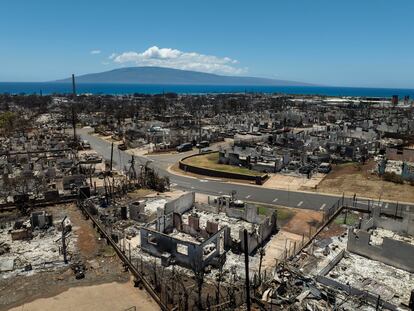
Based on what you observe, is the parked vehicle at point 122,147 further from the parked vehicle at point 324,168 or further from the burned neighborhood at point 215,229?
the parked vehicle at point 324,168

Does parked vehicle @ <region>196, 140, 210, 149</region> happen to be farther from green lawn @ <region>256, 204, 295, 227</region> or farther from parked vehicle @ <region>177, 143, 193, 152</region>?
green lawn @ <region>256, 204, 295, 227</region>

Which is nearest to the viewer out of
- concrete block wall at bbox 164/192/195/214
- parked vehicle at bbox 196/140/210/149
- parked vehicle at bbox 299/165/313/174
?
concrete block wall at bbox 164/192/195/214

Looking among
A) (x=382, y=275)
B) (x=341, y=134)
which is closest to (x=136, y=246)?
(x=382, y=275)

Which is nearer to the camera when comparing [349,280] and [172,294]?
[172,294]

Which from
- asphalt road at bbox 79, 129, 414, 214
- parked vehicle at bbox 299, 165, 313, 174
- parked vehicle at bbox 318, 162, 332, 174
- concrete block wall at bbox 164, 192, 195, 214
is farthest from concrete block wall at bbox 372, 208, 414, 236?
parked vehicle at bbox 318, 162, 332, 174

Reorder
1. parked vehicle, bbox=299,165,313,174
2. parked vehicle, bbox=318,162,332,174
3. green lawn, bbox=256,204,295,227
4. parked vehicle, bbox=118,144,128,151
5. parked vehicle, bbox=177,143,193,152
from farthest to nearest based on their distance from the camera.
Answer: parked vehicle, bbox=118,144,128,151 → parked vehicle, bbox=177,143,193,152 → parked vehicle, bbox=318,162,332,174 → parked vehicle, bbox=299,165,313,174 → green lawn, bbox=256,204,295,227

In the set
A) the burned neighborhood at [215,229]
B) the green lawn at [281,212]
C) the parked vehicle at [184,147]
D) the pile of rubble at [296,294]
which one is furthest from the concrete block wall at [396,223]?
the parked vehicle at [184,147]

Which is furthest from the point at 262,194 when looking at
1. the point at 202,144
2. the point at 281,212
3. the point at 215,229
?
the point at 202,144

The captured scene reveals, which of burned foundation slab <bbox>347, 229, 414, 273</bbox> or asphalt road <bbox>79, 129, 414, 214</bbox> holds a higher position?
A: burned foundation slab <bbox>347, 229, 414, 273</bbox>

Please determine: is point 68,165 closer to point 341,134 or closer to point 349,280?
point 349,280
